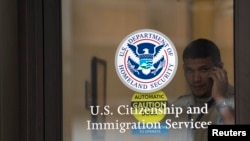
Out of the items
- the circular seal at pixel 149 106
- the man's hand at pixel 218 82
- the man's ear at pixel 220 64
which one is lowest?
the circular seal at pixel 149 106

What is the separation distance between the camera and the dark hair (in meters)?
2.97

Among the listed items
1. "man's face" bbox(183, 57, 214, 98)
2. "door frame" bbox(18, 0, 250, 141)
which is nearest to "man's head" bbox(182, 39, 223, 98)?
"man's face" bbox(183, 57, 214, 98)

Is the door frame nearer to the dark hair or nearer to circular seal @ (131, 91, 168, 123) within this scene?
the dark hair

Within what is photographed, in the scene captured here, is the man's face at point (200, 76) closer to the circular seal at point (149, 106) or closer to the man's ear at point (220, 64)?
the man's ear at point (220, 64)

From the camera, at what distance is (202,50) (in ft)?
9.79

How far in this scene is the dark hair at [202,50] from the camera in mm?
2969

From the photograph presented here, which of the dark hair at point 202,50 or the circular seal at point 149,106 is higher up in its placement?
the dark hair at point 202,50

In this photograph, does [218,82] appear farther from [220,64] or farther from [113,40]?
[113,40]

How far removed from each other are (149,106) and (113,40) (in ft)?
1.64

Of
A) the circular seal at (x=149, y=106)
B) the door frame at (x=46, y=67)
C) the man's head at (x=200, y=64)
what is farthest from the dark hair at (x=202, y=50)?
the circular seal at (x=149, y=106)

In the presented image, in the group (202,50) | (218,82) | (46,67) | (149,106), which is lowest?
(149,106)

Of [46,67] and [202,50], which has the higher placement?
[202,50]

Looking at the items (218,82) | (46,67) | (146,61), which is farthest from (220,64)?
(46,67)

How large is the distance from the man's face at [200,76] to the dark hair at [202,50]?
3cm
